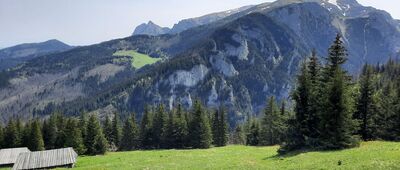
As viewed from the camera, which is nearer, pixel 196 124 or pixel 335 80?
pixel 335 80

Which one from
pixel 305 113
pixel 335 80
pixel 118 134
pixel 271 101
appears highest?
pixel 335 80

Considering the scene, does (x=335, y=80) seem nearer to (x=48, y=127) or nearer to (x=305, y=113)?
(x=305, y=113)

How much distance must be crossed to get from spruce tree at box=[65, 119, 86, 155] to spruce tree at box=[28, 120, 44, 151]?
7.16m

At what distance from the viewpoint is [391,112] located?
2756 inches

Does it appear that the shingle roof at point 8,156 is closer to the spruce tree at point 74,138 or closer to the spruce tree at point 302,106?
the spruce tree at point 74,138

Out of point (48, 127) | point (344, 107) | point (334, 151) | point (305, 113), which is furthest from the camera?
point (48, 127)

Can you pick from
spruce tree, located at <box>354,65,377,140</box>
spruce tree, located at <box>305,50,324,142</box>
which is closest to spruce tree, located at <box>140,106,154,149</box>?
spruce tree, located at <box>354,65,377,140</box>

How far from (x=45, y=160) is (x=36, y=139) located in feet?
146

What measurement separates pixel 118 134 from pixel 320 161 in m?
99.0

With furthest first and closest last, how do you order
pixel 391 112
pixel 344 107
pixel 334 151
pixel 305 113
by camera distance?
pixel 391 112 → pixel 305 113 → pixel 344 107 → pixel 334 151

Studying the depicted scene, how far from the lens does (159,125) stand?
122062 mm

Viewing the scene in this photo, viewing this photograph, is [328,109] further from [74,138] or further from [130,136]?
[130,136]

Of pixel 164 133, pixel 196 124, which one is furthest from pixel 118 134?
pixel 196 124

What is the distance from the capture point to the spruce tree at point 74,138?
102 meters
